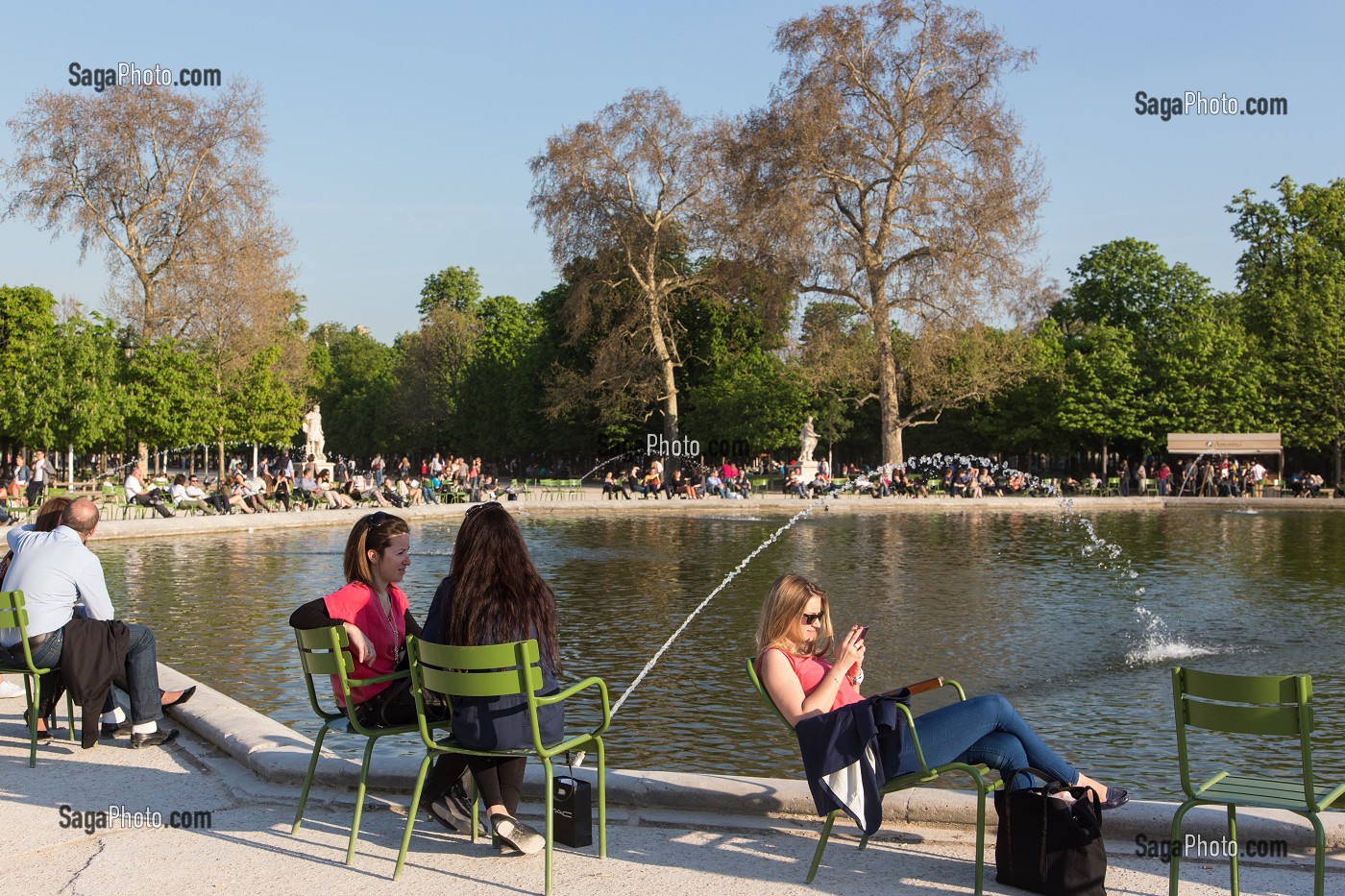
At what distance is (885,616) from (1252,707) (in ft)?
31.5

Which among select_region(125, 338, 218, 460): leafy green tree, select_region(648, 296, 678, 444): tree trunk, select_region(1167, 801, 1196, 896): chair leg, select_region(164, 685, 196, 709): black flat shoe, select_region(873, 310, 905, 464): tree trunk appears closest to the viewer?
select_region(1167, 801, 1196, 896): chair leg

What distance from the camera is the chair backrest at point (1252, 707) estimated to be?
4.33 m

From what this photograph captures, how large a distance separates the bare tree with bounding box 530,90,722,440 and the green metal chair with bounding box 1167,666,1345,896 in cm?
4347

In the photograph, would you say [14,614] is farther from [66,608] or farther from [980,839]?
[980,839]

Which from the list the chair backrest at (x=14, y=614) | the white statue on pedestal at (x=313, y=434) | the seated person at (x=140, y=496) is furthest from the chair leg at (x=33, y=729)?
the white statue on pedestal at (x=313, y=434)

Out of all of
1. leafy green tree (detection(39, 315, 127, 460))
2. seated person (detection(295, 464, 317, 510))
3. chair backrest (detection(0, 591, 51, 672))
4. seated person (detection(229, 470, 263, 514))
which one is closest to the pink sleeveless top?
chair backrest (detection(0, 591, 51, 672))

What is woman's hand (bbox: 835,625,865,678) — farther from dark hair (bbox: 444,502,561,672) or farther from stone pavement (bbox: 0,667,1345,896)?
dark hair (bbox: 444,502,561,672)

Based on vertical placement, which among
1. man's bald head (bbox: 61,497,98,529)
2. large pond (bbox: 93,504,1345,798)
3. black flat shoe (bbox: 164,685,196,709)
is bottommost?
large pond (bbox: 93,504,1345,798)

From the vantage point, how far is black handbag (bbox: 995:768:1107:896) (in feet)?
15.1

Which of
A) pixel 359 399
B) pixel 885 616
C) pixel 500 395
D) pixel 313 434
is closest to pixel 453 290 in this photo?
pixel 359 399

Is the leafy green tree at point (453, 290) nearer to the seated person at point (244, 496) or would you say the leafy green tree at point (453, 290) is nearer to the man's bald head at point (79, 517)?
the seated person at point (244, 496)

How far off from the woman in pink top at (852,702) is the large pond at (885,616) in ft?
7.67

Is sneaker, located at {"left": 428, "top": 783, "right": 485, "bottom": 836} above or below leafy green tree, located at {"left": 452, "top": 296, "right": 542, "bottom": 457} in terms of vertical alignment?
below

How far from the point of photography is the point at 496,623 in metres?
5.19
